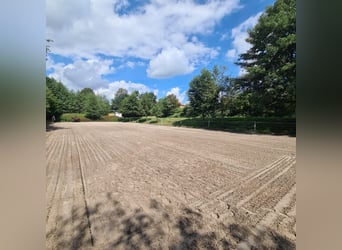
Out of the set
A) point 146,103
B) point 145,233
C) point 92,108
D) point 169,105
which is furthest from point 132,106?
point 145,233

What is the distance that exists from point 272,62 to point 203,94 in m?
6.21

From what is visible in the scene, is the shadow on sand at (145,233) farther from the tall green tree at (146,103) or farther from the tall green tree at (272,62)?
the tall green tree at (146,103)

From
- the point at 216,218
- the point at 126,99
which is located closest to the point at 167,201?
the point at 216,218

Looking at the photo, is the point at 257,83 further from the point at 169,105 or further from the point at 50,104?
the point at 169,105

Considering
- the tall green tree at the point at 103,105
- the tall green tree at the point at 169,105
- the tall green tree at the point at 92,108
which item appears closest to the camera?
the tall green tree at the point at 92,108

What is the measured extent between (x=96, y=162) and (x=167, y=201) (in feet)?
7.83

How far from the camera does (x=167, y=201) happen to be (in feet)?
6.64

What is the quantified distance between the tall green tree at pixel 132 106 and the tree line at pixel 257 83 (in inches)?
357

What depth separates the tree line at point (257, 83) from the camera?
7.61m

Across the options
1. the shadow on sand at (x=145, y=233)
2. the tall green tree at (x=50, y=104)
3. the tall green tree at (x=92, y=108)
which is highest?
the tall green tree at (x=92, y=108)

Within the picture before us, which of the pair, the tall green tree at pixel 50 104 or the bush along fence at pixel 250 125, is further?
the bush along fence at pixel 250 125

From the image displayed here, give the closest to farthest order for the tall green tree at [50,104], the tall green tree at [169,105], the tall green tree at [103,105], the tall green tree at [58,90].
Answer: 1. the tall green tree at [50,104]
2. the tall green tree at [58,90]
3. the tall green tree at [103,105]
4. the tall green tree at [169,105]

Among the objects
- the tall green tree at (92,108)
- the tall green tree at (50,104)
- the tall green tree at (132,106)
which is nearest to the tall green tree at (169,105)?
the tall green tree at (132,106)
